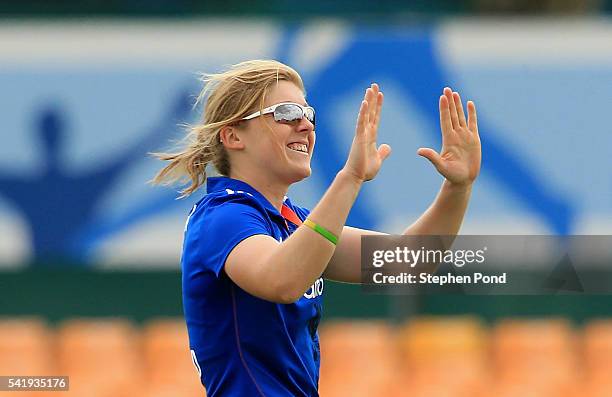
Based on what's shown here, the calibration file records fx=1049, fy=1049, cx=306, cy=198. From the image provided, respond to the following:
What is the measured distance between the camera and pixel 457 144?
10.0 ft

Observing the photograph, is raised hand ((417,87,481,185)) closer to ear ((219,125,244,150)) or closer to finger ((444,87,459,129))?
finger ((444,87,459,129))

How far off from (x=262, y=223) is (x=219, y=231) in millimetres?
137

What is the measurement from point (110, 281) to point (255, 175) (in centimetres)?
485

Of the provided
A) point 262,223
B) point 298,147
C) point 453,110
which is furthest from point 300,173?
point 453,110

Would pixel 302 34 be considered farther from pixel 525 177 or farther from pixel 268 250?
pixel 268 250

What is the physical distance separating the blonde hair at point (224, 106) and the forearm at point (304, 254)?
0.47 m

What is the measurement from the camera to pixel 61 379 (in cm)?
680

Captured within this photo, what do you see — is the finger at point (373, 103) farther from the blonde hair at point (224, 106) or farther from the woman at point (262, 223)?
the blonde hair at point (224, 106)

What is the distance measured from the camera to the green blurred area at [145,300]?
7461mm

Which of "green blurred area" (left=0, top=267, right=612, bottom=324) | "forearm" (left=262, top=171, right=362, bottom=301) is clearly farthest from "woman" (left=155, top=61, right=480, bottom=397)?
"green blurred area" (left=0, top=267, right=612, bottom=324)

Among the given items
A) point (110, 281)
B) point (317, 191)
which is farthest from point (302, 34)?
point (110, 281)

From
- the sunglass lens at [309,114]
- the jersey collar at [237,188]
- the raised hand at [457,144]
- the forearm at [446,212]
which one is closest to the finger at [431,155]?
the raised hand at [457,144]

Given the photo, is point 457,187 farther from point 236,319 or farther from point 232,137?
point 236,319

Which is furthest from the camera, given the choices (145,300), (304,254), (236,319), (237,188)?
(145,300)
